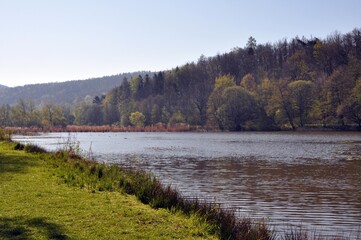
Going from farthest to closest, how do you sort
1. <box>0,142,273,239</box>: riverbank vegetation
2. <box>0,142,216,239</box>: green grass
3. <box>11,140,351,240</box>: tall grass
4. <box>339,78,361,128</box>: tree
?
<box>339,78,361,128</box>: tree < <box>11,140,351,240</box>: tall grass < <box>0,142,273,239</box>: riverbank vegetation < <box>0,142,216,239</box>: green grass

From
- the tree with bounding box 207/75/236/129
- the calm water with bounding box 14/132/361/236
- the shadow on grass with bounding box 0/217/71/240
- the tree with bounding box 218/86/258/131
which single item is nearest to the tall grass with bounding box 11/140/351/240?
the calm water with bounding box 14/132/361/236

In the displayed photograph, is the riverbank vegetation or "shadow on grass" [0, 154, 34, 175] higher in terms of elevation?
"shadow on grass" [0, 154, 34, 175]

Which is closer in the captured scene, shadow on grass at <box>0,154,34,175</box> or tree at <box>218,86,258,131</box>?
shadow on grass at <box>0,154,34,175</box>

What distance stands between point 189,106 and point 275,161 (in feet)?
317

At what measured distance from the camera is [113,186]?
45.9ft

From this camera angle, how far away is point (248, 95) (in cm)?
10000

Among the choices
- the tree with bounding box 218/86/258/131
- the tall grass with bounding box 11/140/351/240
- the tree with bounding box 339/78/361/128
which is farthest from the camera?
the tree with bounding box 218/86/258/131

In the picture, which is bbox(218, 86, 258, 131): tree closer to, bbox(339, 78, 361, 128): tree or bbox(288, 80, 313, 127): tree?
bbox(288, 80, 313, 127): tree

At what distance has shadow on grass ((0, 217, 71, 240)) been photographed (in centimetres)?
805

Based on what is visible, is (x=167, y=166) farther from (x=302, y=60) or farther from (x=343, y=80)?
(x=302, y=60)

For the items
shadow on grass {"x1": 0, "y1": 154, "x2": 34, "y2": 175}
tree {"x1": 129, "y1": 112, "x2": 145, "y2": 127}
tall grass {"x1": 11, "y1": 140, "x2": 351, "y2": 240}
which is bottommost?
tall grass {"x1": 11, "y1": 140, "x2": 351, "y2": 240}

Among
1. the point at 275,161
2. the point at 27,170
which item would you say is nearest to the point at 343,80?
the point at 275,161

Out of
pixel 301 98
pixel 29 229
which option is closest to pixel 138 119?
pixel 301 98

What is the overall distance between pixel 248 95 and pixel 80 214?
92.4 metres
